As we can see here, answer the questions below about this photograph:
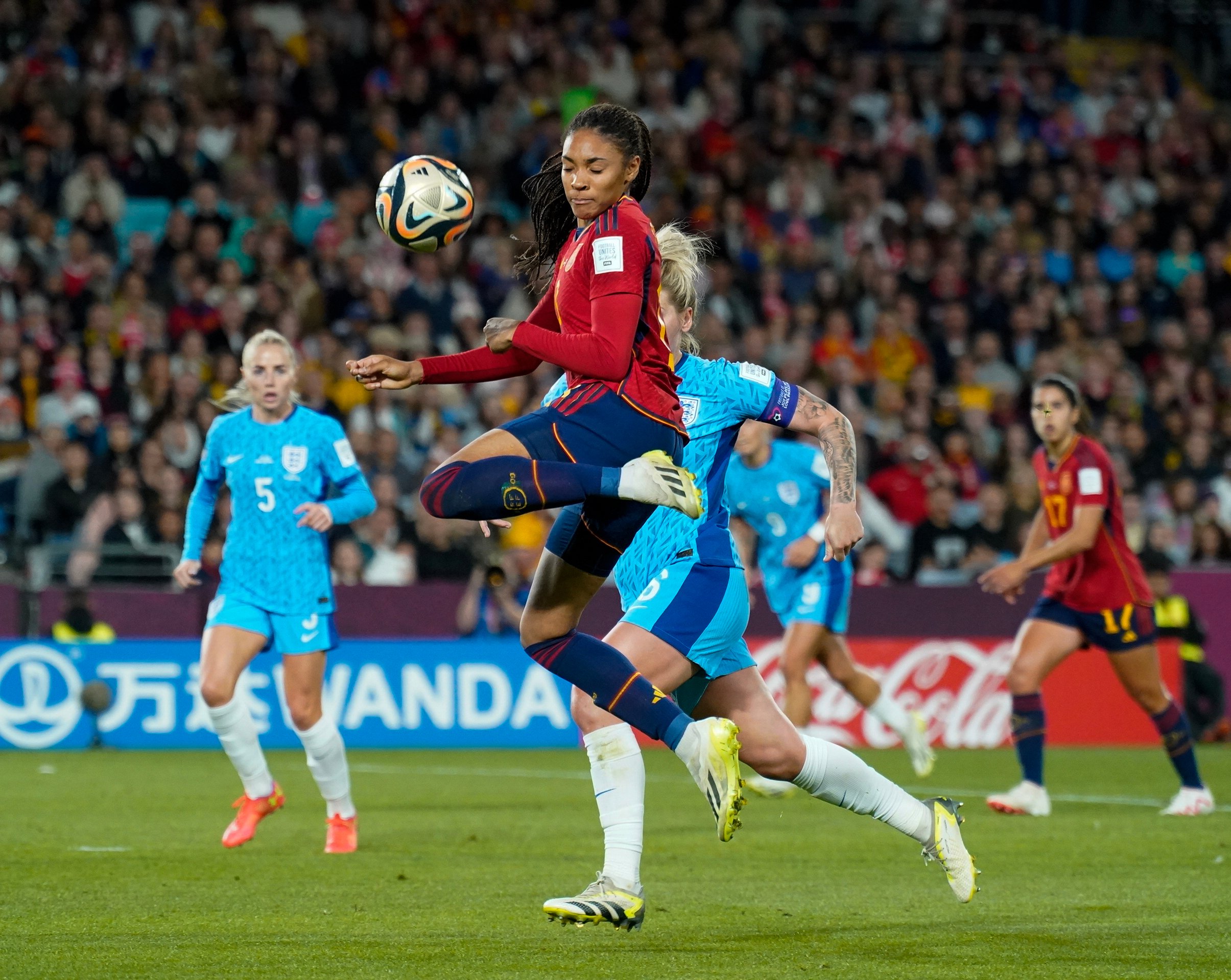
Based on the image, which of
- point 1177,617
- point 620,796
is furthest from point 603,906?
point 1177,617

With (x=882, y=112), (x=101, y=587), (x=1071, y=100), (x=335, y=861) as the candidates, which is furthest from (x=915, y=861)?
(x=1071, y=100)

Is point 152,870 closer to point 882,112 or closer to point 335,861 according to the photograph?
point 335,861

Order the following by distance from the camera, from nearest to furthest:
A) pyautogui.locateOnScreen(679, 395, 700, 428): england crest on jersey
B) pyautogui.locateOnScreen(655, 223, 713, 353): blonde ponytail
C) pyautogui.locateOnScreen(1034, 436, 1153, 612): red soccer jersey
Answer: pyautogui.locateOnScreen(679, 395, 700, 428): england crest on jersey, pyautogui.locateOnScreen(655, 223, 713, 353): blonde ponytail, pyautogui.locateOnScreen(1034, 436, 1153, 612): red soccer jersey

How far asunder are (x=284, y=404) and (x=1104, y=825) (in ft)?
15.4

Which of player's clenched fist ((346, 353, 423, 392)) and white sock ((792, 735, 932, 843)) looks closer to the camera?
player's clenched fist ((346, 353, 423, 392))

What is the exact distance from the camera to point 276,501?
847 cm

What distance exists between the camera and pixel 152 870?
7.28 meters

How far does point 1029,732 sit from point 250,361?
478 centimetres

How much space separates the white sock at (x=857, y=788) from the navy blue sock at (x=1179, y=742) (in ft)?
15.5

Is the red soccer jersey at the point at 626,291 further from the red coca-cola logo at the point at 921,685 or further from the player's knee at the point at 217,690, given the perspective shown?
the red coca-cola logo at the point at 921,685

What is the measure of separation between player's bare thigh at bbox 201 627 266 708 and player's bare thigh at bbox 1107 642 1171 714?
15.5ft

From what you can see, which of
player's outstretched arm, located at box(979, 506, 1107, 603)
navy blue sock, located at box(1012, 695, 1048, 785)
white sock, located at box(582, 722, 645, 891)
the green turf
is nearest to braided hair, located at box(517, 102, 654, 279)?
white sock, located at box(582, 722, 645, 891)

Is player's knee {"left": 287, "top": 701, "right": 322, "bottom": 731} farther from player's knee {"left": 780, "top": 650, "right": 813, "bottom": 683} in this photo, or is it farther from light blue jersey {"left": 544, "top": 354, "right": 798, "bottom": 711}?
player's knee {"left": 780, "top": 650, "right": 813, "bottom": 683}

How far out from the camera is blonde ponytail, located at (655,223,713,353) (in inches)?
236
